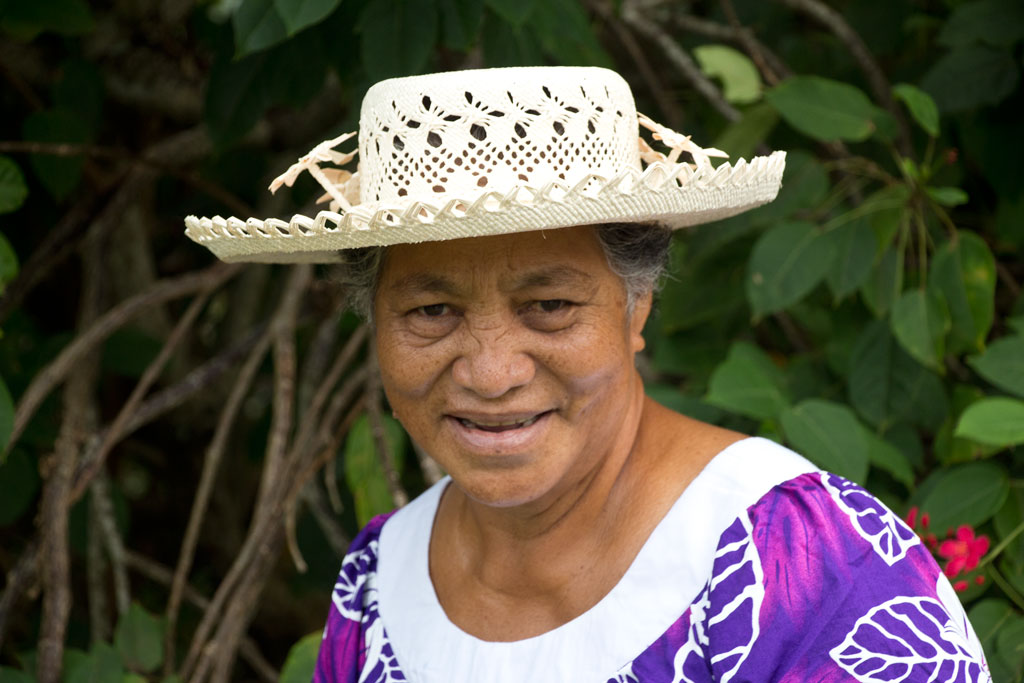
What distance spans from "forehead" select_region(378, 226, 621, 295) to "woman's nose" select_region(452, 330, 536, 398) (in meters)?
0.07

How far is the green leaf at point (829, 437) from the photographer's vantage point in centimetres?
190

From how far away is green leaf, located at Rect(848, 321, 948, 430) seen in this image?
7.29 ft

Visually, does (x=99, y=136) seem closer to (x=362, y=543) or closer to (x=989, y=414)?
(x=362, y=543)

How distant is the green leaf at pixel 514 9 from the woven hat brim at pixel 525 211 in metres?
0.55

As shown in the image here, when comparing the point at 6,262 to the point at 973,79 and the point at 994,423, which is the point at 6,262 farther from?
the point at 973,79

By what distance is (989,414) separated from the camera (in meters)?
1.88

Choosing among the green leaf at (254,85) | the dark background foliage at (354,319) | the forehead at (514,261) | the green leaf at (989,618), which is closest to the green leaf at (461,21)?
the dark background foliage at (354,319)

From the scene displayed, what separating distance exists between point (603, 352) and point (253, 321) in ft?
8.01

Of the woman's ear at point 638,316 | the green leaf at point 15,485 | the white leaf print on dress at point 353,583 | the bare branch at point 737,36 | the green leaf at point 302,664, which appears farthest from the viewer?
the bare branch at point 737,36

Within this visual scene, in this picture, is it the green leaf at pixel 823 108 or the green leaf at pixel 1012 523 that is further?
the green leaf at pixel 823 108

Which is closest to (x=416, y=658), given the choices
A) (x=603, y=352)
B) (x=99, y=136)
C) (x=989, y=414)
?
(x=603, y=352)

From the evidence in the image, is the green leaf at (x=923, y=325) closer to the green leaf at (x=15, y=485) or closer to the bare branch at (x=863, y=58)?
the bare branch at (x=863, y=58)

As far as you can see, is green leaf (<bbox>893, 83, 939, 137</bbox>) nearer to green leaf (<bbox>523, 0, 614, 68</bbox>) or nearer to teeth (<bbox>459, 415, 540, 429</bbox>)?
green leaf (<bbox>523, 0, 614, 68</bbox>)

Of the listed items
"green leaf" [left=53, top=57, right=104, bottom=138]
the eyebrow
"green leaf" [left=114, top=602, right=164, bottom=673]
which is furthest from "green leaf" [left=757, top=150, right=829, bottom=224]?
"green leaf" [left=53, top=57, right=104, bottom=138]
